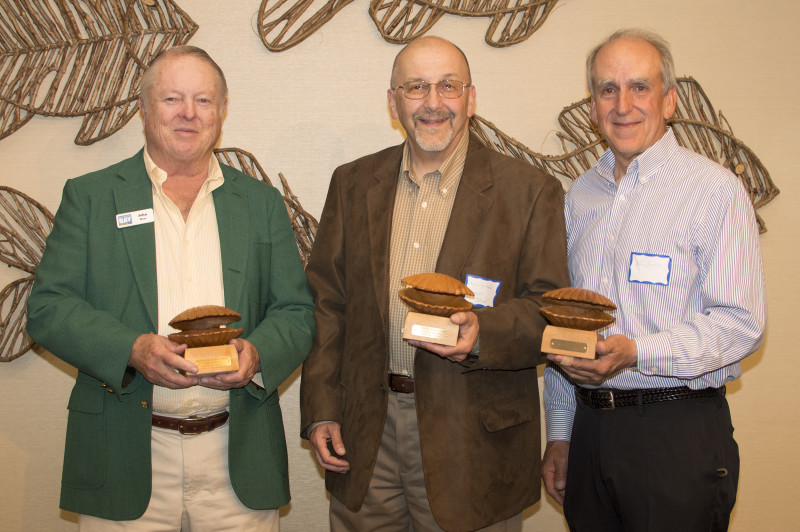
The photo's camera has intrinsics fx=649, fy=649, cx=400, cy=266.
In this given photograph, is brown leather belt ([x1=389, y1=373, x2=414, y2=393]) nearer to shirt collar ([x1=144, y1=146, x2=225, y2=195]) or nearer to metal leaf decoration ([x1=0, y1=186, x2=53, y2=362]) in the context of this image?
shirt collar ([x1=144, y1=146, x2=225, y2=195])

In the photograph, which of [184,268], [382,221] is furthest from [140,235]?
[382,221]

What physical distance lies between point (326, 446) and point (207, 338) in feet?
2.07

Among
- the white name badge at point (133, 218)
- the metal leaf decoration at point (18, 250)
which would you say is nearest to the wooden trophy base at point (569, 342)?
the white name badge at point (133, 218)

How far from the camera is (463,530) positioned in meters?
2.09

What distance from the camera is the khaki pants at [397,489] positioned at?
7.24ft

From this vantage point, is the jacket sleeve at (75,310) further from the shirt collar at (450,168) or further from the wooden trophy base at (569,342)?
the wooden trophy base at (569,342)

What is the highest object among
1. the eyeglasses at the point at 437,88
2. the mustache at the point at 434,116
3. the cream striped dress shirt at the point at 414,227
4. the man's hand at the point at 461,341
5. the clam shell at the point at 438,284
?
the eyeglasses at the point at 437,88

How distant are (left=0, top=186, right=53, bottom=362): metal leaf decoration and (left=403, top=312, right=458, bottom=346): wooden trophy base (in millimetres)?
2154

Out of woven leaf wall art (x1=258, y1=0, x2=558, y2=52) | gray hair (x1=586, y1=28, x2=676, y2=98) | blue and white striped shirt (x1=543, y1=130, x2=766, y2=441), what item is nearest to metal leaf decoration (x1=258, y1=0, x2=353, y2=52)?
woven leaf wall art (x1=258, y1=0, x2=558, y2=52)

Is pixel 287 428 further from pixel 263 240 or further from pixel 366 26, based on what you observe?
pixel 366 26

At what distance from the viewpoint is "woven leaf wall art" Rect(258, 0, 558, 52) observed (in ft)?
10.5

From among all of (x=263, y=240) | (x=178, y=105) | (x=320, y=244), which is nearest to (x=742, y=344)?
(x=320, y=244)

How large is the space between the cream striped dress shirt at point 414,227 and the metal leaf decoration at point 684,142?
40.1 inches

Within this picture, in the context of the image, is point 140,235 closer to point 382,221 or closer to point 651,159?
point 382,221
